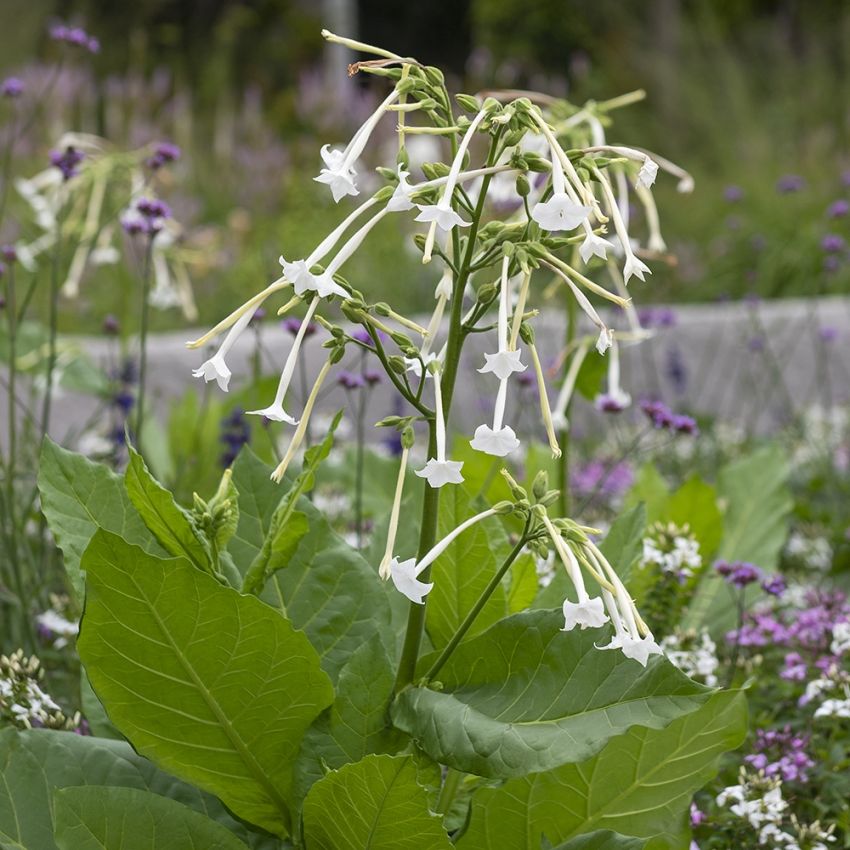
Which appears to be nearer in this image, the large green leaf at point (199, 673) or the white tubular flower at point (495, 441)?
the white tubular flower at point (495, 441)

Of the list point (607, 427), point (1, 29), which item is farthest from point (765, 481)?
point (1, 29)

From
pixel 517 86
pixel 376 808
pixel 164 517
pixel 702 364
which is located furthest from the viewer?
pixel 517 86

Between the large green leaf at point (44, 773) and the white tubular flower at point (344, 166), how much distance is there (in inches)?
26.4

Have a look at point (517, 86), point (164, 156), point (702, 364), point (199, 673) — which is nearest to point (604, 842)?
point (199, 673)

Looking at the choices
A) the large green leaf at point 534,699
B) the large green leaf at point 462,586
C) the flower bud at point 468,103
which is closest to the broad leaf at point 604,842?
the large green leaf at point 534,699

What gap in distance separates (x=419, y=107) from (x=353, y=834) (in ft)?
2.40

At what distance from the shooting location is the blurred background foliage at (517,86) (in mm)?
6039

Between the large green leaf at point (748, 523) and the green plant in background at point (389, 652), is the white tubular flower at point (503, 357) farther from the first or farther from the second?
the large green leaf at point (748, 523)

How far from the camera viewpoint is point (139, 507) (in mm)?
1353

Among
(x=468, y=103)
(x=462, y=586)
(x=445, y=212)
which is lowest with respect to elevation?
(x=462, y=586)

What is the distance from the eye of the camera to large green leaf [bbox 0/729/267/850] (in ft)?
4.49

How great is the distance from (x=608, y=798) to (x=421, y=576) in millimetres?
350

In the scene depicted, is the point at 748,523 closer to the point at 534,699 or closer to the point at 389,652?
the point at 389,652

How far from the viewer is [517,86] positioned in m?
11.0
